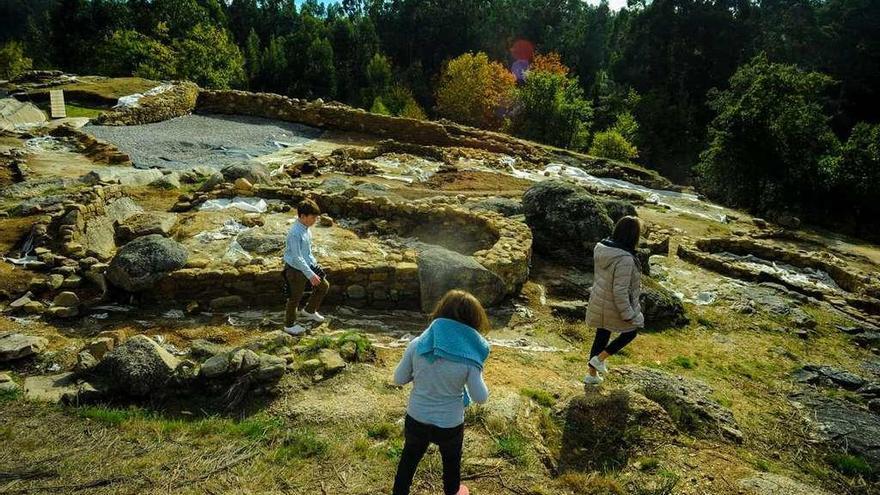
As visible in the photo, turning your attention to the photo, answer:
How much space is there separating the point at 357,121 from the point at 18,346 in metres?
17.5

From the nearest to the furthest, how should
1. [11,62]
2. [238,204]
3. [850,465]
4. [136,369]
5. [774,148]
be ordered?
[136,369], [850,465], [238,204], [774,148], [11,62]

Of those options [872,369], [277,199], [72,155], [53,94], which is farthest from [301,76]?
[872,369]

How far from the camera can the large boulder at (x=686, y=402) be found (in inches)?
206

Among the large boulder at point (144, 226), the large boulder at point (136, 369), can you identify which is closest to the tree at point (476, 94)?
the large boulder at point (144, 226)

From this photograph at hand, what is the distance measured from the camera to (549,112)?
31484 millimetres

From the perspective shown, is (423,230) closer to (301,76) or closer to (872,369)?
(872,369)

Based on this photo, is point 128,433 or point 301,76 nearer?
point 128,433

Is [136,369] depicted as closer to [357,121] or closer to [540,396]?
[540,396]

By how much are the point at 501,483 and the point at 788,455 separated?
313 centimetres

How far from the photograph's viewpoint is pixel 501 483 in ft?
13.8

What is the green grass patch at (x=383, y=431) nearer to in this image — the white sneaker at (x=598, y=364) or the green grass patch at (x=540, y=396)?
the green grass patch at (x=540, y=396)

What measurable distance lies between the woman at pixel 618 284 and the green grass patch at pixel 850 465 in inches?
88.7

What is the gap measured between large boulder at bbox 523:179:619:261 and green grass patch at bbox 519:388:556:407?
204 inches

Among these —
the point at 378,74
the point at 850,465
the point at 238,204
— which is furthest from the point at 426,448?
the point at 378,74
